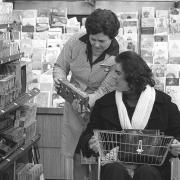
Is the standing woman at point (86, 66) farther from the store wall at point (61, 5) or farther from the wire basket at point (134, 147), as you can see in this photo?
the store wall at point (61, 5)

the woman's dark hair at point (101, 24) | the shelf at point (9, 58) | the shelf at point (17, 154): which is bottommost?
the shelf at point (17, 154)

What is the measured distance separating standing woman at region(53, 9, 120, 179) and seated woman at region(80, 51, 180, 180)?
19 cm

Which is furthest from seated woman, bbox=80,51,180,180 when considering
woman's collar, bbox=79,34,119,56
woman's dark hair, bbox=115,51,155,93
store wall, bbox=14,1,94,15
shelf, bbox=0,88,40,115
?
store wall, bbox=14,1,94,15

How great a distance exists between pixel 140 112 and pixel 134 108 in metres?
0.11

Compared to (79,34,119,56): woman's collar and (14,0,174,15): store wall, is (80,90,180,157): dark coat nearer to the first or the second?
(79,34,119,56): woman's collar

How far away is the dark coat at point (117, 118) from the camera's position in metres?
4.04

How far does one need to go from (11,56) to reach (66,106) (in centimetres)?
93

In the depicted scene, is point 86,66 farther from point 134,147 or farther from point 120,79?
point 134,147

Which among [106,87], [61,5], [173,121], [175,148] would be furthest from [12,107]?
[61,5]

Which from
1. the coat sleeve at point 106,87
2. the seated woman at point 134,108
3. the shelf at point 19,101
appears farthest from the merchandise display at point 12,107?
the seated woman at point 134,108

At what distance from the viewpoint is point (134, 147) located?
12.3ft

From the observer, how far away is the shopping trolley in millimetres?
3725

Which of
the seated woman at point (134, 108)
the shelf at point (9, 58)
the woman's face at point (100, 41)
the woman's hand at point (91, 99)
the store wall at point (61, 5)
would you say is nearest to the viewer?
the seated woman at point (134, 108)

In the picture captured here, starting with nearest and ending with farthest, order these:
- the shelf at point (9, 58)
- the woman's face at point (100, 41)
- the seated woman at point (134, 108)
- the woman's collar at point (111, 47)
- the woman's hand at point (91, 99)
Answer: the seated woman at point (134, 108), the woman's face at point (100, 41), the woman's hand at point (91, 99), the woman's collar at point (111, 47), the shelf at point (9, 58)
